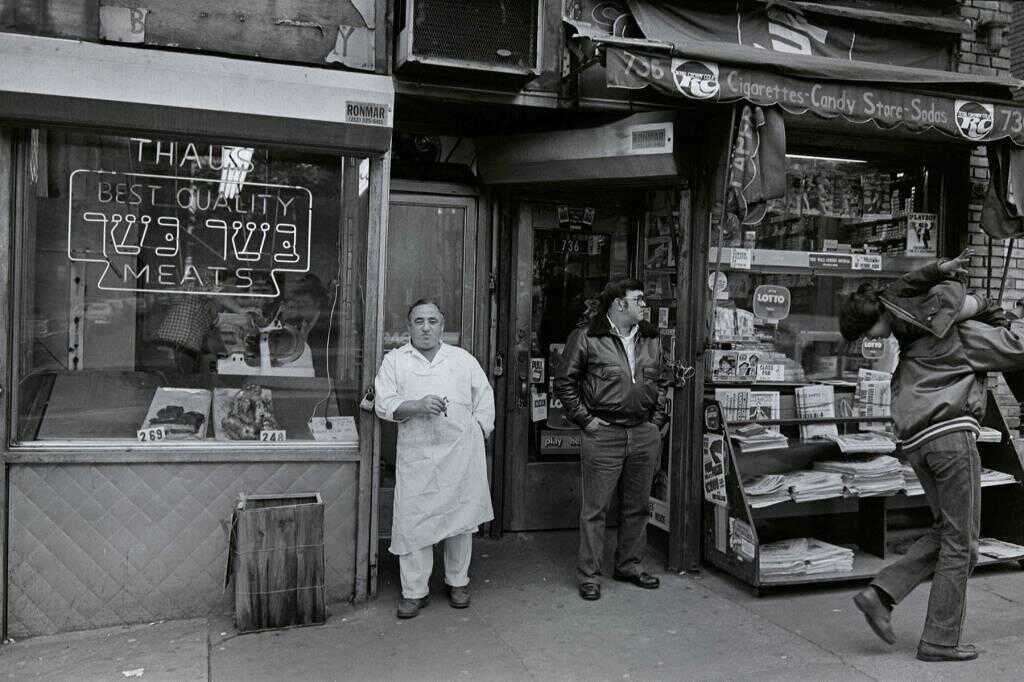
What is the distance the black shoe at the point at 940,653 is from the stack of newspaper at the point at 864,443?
1691 millimetres

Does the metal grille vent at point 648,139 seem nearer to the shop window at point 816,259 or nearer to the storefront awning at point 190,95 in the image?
the shop window at point 816,259

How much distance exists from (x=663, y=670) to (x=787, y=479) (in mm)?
1889

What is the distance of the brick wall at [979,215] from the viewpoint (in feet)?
22.0

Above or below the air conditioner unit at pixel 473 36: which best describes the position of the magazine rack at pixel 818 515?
below

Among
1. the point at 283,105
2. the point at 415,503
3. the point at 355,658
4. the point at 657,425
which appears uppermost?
the point at 283,105

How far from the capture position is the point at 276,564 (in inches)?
185

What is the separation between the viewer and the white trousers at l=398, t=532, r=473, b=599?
16.4ft

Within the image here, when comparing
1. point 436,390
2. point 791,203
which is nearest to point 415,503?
point 436,390

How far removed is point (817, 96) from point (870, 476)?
249cm

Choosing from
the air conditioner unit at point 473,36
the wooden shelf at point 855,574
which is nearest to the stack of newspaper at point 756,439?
the wooden shelf at point 855,574

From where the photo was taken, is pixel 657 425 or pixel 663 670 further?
pixel 657 425

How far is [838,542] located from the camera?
6.20 metres

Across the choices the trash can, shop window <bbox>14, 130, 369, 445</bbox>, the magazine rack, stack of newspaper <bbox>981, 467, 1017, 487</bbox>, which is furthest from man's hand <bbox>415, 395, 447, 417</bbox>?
stack of newspaper <bbox>981, 467, 1017, 487</bbox>

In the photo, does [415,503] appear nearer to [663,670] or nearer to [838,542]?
[663,670]
